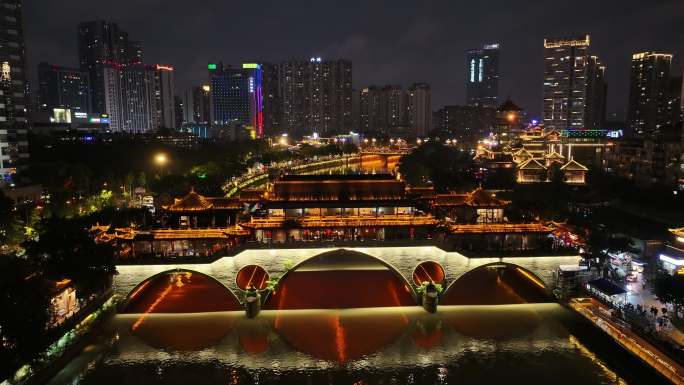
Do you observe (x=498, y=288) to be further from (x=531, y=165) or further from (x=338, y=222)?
(x=531, y=165)

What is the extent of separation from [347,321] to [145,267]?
11.3 meters

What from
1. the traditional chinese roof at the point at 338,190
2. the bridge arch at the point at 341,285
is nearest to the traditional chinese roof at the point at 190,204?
the traditional chinese roof at the point at 338,190

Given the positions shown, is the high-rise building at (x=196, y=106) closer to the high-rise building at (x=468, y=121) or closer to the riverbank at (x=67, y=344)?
the high-rise building at (x=468, y=121)

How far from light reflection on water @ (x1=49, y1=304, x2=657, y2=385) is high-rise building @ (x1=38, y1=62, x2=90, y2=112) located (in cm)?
14053

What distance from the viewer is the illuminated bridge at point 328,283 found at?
26.7 metres

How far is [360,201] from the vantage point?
109ft

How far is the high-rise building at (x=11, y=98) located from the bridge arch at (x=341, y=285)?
34764 millimetres

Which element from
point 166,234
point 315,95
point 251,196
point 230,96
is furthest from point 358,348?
point 315,95

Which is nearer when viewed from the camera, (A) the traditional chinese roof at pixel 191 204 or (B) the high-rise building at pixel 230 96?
(A) the traditional chinese roof at pixel 191 204

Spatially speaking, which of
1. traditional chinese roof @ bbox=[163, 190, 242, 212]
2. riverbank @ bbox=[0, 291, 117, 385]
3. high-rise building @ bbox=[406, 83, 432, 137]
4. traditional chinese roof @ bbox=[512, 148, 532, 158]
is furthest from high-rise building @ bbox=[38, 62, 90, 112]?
riverbank @ bbox=[0, 291, 117, 385]

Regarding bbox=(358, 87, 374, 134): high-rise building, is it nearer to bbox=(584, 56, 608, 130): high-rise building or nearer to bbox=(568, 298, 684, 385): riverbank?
bbox=(584, 56, 608, 130): high-rise building

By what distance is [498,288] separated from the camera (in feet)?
100

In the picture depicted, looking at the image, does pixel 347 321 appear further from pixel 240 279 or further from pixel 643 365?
pixel 643 365

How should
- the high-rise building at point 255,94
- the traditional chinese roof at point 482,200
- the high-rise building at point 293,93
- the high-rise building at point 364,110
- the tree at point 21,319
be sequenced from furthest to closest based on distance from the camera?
the high-rise building at point 364,110 < the high-rise building at point 293,93 < the high-rise building at point 255,94 < the traditional chinese roof at point 482,200 < the tree at point 21,319
